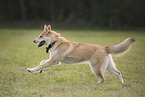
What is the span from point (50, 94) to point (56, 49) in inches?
60.2

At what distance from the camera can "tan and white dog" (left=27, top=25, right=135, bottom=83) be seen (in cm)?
532

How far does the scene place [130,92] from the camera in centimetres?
477

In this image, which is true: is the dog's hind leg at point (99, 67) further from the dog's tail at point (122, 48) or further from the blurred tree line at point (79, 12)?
the blurred tree line at point (79, 12)

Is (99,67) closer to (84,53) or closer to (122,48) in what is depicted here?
(84,53)

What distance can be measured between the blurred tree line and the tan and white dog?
25493 mm

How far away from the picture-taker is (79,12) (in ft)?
111

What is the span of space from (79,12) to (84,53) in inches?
1140

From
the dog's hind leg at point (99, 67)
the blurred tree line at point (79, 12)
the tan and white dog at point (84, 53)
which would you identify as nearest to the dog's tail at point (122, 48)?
the tan and white dog at point (84, 53)

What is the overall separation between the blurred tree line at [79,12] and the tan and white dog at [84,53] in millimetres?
25493

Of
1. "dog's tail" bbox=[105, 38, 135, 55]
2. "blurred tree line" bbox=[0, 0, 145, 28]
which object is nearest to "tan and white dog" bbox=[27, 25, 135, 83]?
"dog's tail" bbox=[105, 38, 135, 55]

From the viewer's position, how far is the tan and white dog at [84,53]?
5324 mm

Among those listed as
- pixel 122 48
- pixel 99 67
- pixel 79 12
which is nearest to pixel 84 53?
pixel 99 67

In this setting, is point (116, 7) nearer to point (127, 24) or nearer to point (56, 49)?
point (127, 24)

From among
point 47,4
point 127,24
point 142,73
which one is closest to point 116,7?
point 127,24
